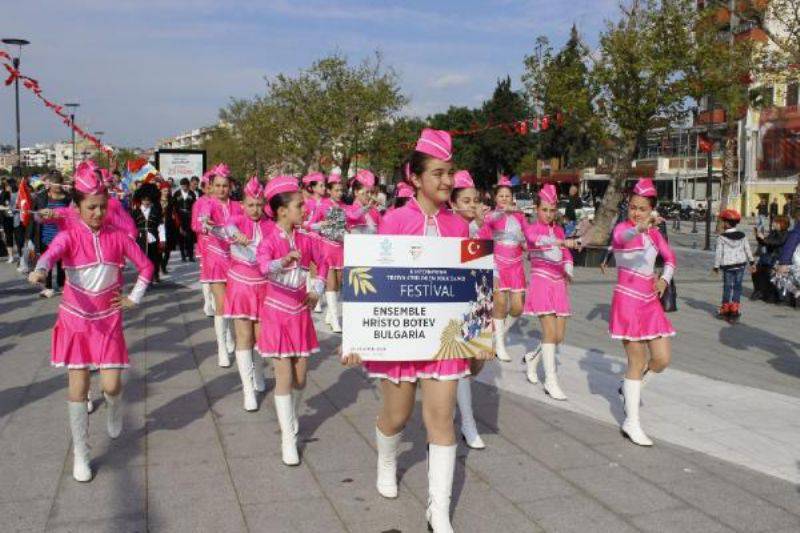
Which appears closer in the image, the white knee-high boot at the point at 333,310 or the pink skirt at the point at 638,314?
the pink skirt at the point at 638,314

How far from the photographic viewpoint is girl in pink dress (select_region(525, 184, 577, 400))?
6.93m

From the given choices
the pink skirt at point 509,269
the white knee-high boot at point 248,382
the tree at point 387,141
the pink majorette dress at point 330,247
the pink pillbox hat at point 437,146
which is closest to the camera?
the pink pillbox hat at point 437,146

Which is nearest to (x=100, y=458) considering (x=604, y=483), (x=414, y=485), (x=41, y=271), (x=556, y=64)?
(x=41, y=271)

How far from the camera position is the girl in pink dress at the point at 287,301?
5.28m

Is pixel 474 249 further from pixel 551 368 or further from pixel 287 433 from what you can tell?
pixel 551 368

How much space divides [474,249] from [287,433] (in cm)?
205

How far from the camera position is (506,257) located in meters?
8.13

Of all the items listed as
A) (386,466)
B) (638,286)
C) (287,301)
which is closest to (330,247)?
(287,301)

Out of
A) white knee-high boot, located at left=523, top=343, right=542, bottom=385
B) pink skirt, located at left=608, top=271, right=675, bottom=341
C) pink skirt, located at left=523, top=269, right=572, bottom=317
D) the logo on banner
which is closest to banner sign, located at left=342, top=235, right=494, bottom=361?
the logo on banner

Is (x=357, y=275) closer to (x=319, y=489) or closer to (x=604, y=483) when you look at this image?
(x=319, y=489)

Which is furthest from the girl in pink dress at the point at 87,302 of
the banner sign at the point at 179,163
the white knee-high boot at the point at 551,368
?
the banner sign at the point at 179,163

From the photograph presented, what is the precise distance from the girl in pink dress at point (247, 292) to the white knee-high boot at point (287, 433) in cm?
131

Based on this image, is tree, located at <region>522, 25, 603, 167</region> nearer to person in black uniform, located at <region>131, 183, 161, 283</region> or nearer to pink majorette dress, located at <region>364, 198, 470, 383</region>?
person in black uniform, located at <region>131, 183, 161, 283</region>

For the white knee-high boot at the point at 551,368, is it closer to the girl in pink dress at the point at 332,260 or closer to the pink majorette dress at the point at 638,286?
the pink majorette dress at the point at 638,286
